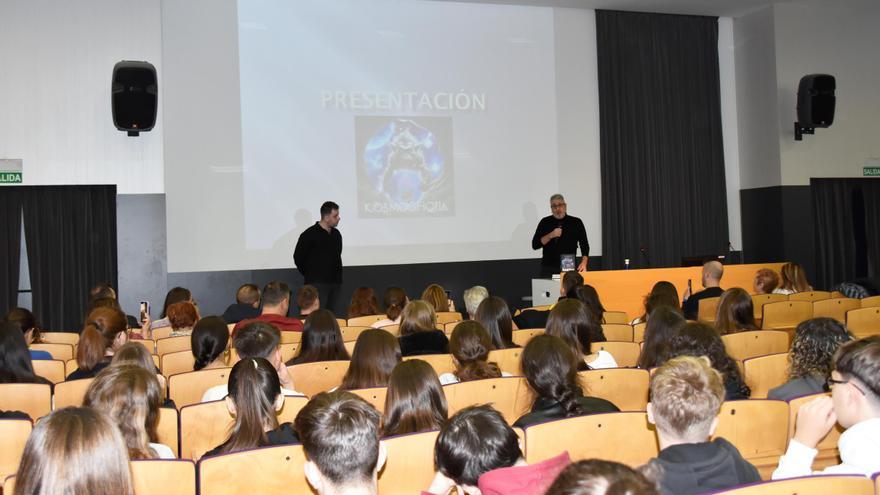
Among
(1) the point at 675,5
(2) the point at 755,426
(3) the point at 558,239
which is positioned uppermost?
(1) the point at 675,5

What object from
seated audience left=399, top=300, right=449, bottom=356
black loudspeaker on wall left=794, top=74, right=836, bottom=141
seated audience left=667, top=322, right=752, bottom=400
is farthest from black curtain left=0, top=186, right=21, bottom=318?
black loudspeaker on wall left=794, top=74, right=836, bottom=141

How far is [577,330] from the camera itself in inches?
169

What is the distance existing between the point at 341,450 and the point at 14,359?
2746 mm

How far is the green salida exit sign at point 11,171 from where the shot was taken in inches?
345

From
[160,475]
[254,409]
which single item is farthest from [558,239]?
[160,475]

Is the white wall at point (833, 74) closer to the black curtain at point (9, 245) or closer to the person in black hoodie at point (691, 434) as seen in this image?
the person in black hoodie at point (691, 434)

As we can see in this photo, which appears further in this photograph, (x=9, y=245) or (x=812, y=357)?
(x=9, y=245)

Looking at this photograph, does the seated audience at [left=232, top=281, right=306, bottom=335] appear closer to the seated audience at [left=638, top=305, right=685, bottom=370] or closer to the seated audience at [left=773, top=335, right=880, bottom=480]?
the seated audience at [left=638, top=305, right=685, bottom=370]

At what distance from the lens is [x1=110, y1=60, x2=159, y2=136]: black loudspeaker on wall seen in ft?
27.8

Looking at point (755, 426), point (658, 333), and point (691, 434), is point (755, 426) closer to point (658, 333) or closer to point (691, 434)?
point (691, 434)

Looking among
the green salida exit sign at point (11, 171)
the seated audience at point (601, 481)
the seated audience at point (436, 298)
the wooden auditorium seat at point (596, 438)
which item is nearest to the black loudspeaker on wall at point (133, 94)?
the green salida exit sign at point (11, 171)

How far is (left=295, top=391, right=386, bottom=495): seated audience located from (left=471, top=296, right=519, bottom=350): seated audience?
277cm

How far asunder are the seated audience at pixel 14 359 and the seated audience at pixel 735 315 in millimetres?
3949

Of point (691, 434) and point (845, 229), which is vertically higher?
point (845, 229)
